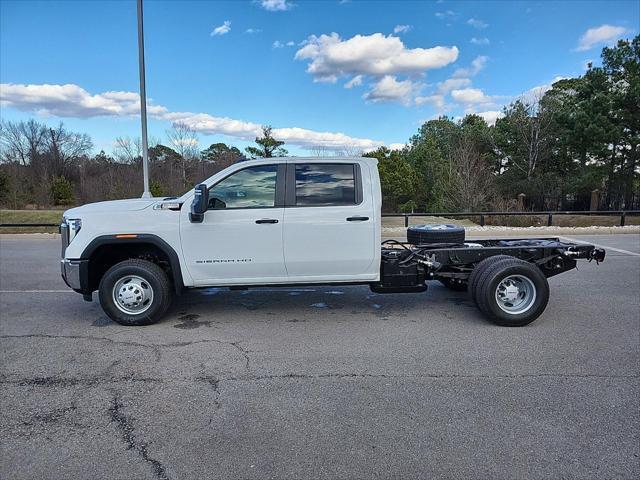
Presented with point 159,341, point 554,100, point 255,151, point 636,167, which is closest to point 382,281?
point 159,341

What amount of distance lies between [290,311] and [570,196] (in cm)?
3405

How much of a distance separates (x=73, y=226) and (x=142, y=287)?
1.08 metres

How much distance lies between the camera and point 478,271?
571 centimetres

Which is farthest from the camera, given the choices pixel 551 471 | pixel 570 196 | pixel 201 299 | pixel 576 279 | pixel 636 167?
pixel 570 196

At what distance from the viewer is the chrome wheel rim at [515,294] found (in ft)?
18.2

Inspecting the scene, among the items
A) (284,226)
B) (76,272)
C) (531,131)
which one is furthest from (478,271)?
(531,131)

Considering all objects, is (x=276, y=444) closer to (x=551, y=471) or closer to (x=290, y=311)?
(x=551, y=471)

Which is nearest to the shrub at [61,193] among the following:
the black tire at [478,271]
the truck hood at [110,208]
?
the truck hood at [110,208]

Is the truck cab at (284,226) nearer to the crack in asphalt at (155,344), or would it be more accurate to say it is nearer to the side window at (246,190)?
the side window at (246,190)

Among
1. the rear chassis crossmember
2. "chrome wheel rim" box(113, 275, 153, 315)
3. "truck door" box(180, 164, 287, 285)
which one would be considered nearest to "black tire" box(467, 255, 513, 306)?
the rear chassis crossmember

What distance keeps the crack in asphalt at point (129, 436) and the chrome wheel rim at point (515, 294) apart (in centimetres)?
416

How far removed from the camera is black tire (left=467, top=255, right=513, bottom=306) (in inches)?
222

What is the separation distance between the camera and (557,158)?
119 feet

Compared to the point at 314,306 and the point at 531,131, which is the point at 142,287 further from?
the point at 531,131
